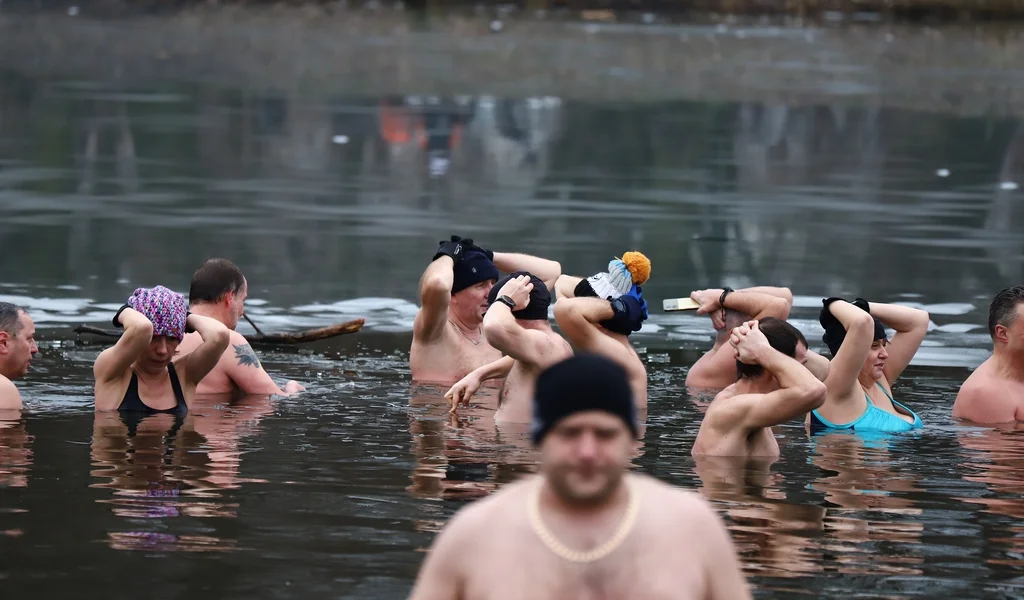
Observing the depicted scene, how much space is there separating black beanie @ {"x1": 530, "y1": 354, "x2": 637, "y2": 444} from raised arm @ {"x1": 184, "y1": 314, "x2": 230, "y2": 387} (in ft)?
20.3

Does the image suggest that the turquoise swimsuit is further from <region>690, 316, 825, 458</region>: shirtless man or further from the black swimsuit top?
the black swimsuit top

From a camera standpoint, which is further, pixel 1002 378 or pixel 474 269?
pixel 474 269

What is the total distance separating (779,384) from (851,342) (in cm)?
116

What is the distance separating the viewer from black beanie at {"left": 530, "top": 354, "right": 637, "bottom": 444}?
473 cm

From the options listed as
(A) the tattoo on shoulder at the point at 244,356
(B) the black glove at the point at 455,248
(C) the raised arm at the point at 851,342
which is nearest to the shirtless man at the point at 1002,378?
(C) the raised arm at the point at 851,342

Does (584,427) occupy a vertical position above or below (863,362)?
above

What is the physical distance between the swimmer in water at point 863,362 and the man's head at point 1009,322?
45 centimetres

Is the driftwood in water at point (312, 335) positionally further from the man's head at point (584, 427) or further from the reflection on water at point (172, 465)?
the man's head at point (584, 427)

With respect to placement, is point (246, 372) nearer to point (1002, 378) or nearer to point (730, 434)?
point (730, 434)

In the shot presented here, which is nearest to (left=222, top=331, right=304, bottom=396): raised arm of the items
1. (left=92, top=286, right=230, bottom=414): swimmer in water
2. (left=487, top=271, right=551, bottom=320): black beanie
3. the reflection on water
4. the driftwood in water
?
the reflection on water

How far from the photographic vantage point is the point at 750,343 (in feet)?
29.5

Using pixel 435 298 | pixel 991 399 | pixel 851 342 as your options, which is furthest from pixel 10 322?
pixel 991 399

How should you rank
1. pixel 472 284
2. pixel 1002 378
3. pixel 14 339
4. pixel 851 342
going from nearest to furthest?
pixel 851 342 → pixel 14 339 → pixel 1002 378 → pixel 472 284

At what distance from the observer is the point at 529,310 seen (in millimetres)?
10562
